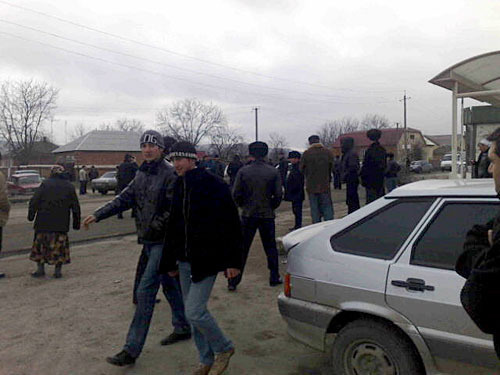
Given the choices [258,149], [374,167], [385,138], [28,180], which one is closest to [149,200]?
[258,149]

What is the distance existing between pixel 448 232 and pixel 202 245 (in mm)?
1675

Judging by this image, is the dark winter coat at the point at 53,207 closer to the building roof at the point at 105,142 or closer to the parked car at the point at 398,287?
the parked car at the point at 398,287

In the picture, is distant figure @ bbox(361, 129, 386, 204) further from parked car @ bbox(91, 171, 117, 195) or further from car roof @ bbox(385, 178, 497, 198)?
parked car @ bbox(91, 171, 117, 195)

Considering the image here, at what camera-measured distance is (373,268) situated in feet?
9.84

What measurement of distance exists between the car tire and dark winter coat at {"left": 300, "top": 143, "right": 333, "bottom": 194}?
5.01m

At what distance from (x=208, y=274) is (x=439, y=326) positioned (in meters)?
1.58

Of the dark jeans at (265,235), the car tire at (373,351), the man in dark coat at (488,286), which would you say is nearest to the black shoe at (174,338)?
the dark jeans at (265,235)

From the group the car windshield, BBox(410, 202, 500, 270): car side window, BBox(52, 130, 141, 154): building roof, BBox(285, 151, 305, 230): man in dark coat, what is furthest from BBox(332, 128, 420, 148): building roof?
BBox(410, 202, 500, 270): car side window

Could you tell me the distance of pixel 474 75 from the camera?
7145 millimetres

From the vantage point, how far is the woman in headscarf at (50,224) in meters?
6.73

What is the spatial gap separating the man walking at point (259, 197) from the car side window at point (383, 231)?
2514 mm

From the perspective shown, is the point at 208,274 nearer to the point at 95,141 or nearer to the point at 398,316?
the point at 398,316

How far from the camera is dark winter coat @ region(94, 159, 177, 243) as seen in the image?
3.95m

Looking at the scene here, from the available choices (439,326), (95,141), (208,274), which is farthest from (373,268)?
(95,141)
